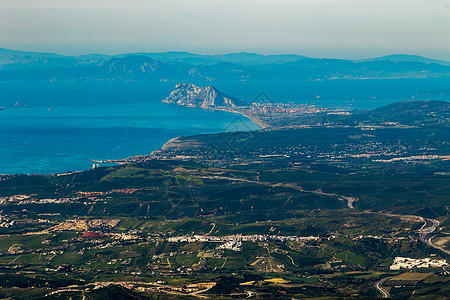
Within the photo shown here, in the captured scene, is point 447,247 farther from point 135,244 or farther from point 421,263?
point 135,244

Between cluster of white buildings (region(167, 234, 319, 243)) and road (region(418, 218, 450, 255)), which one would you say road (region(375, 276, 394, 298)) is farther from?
cluster of white buildings (region(167, 234, 319, 243))

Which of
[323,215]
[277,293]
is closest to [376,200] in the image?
[323,215]

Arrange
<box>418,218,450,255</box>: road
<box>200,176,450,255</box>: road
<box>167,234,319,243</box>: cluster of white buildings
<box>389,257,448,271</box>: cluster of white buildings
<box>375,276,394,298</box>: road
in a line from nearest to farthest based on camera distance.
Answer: <box>375,276,394,298</box>: road → <box>389,257,448,271</box>: cluster of white buildings → <box>418,218,450,255</box>: road → <box>200,176,450,255</box>: road → <box>167,234,319,243</box>: cluster of white buildings

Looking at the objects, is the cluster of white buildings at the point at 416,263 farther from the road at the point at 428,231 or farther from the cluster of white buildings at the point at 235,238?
the cluster of white buildings at the point at 235,238

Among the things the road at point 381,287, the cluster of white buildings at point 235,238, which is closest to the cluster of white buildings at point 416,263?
the road at point 381,287

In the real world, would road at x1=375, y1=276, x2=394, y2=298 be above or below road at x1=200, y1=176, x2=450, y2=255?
below

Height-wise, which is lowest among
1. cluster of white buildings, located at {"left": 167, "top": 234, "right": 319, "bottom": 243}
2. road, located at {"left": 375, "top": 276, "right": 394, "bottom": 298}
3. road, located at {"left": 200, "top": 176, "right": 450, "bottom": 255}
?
cluster of white buildings, located at {"left": 167, "top": 234, "right": 319, "bottom": 243}

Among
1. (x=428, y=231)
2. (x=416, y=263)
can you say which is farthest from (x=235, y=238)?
(x=428, y=231)

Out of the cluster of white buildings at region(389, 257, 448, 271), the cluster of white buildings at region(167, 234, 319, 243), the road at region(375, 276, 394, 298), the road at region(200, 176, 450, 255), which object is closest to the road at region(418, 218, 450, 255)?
the road at region(200, 176, 450, 255)
